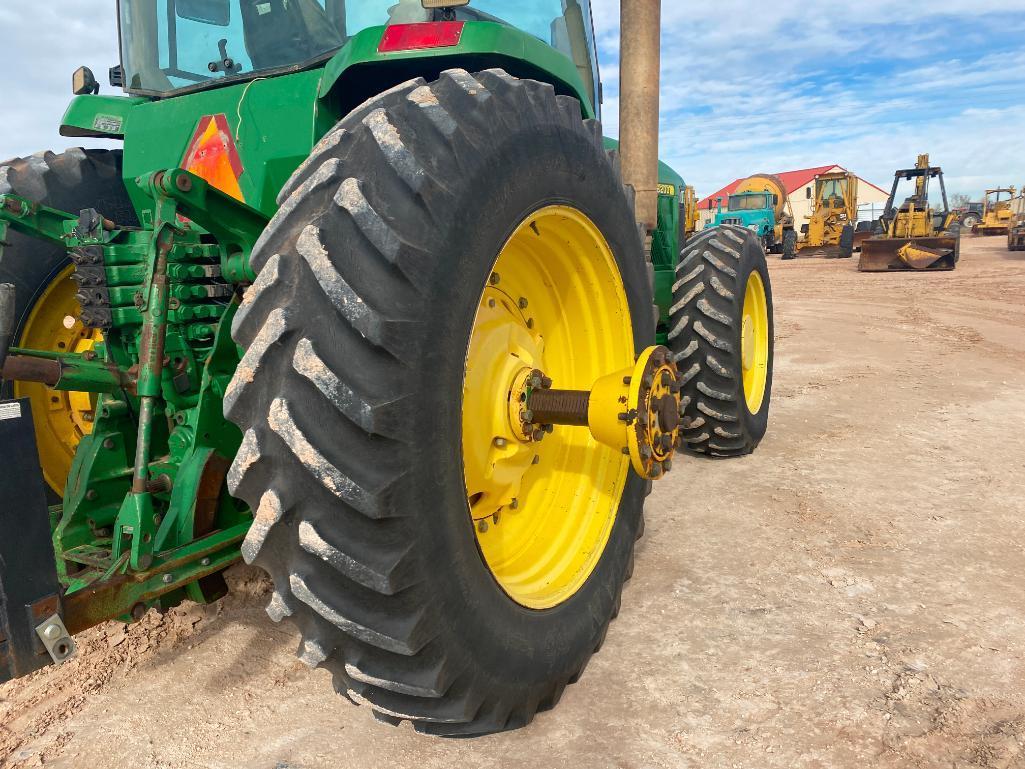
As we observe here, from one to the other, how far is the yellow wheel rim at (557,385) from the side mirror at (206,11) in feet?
4.64

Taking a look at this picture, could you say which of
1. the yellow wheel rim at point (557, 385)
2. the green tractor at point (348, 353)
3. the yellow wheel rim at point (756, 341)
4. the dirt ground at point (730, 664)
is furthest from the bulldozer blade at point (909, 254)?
the yellow wheel rim at point (557, 385)

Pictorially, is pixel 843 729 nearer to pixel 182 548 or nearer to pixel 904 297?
pixel 182 548

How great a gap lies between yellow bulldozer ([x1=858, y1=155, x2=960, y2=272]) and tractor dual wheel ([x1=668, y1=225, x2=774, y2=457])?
50.1ft

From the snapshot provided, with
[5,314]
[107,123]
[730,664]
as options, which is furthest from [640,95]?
[5,314]

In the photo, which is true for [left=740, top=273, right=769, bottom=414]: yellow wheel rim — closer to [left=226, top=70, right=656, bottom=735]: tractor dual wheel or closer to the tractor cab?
the tractor cab

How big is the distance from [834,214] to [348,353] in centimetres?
2460

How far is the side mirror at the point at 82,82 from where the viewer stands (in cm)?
286

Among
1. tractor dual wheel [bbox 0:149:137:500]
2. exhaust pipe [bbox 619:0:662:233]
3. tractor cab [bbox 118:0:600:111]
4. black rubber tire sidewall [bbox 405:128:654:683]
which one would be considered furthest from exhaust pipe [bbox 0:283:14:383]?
exhaust pipe [bbox 619:0:662:233]

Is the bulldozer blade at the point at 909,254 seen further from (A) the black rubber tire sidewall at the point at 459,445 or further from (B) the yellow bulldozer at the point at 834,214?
(A) the black rubber tire sidewall at the point at 459,445

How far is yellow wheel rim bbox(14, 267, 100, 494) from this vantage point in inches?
107

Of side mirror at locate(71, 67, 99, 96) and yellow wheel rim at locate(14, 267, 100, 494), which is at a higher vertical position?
side mirror at locate(71, 67, 99, 96)

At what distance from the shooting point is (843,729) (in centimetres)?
184

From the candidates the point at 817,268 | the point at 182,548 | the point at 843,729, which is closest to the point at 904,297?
the point at 817,268

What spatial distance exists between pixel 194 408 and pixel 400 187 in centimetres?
96
